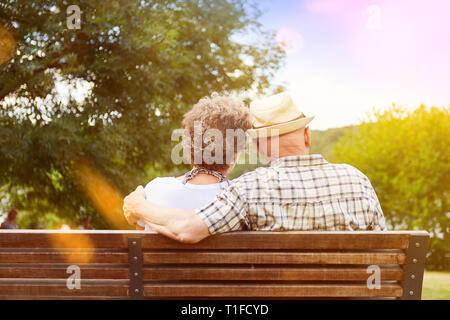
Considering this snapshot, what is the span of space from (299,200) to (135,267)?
836 mm

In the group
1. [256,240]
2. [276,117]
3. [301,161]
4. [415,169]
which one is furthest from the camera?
[415,169]

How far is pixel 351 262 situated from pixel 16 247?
159 centimetres

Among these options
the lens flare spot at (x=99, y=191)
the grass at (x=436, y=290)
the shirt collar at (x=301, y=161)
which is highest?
the shirt collar at (x=301, y=161)

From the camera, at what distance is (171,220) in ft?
7.55

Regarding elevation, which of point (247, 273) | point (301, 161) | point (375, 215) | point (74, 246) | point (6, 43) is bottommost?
point (247, 273)

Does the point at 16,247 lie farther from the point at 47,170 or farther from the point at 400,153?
the point at 400,153

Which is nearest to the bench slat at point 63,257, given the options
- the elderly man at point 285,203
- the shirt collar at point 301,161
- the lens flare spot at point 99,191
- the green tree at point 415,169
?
the elderly man at point 285,203

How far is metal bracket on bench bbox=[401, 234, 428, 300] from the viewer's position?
2.30 metres

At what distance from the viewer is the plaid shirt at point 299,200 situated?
7.68 ft

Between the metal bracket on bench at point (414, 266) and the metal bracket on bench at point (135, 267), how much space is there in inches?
48.8

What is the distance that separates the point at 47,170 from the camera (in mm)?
11180

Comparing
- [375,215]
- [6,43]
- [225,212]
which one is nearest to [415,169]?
[6,43]

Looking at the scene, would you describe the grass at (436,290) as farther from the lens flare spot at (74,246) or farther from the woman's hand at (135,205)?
the lens flare spot at (74,246)

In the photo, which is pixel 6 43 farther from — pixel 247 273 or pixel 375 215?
pixel 375 215
